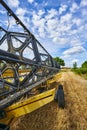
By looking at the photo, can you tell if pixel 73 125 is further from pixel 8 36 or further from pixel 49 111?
pixel 8 36

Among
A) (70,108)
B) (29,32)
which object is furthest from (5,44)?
(70,108)

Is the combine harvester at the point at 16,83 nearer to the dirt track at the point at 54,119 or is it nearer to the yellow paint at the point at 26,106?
the yellow paint at the point at 26,106

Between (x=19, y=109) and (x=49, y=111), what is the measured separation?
2.62 metres

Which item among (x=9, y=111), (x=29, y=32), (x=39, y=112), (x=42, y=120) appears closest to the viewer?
(x=9, y=111)

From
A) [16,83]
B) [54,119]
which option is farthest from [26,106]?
[54,119]

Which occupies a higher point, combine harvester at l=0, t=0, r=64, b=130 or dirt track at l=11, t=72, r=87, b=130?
combine harvester at l=0, t=0, r=64, b=130

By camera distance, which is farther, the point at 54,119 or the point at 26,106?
the point at 54,119

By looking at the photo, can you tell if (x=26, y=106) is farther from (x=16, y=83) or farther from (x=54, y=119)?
(x=54, y=119)

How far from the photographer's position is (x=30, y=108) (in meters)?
3.12

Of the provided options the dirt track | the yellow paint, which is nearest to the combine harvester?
the yellow paint

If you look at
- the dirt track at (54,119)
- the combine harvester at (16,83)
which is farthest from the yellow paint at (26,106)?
the dirt track at (54,119)

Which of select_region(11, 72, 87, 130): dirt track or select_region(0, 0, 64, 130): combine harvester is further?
select_region(11, 72, 87, 130): dirt track

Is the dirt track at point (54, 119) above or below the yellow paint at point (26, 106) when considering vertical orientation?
below

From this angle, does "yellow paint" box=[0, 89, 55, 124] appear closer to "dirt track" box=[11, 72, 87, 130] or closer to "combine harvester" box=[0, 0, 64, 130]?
"combine harvester" box=[0, 0, 64, 130]
